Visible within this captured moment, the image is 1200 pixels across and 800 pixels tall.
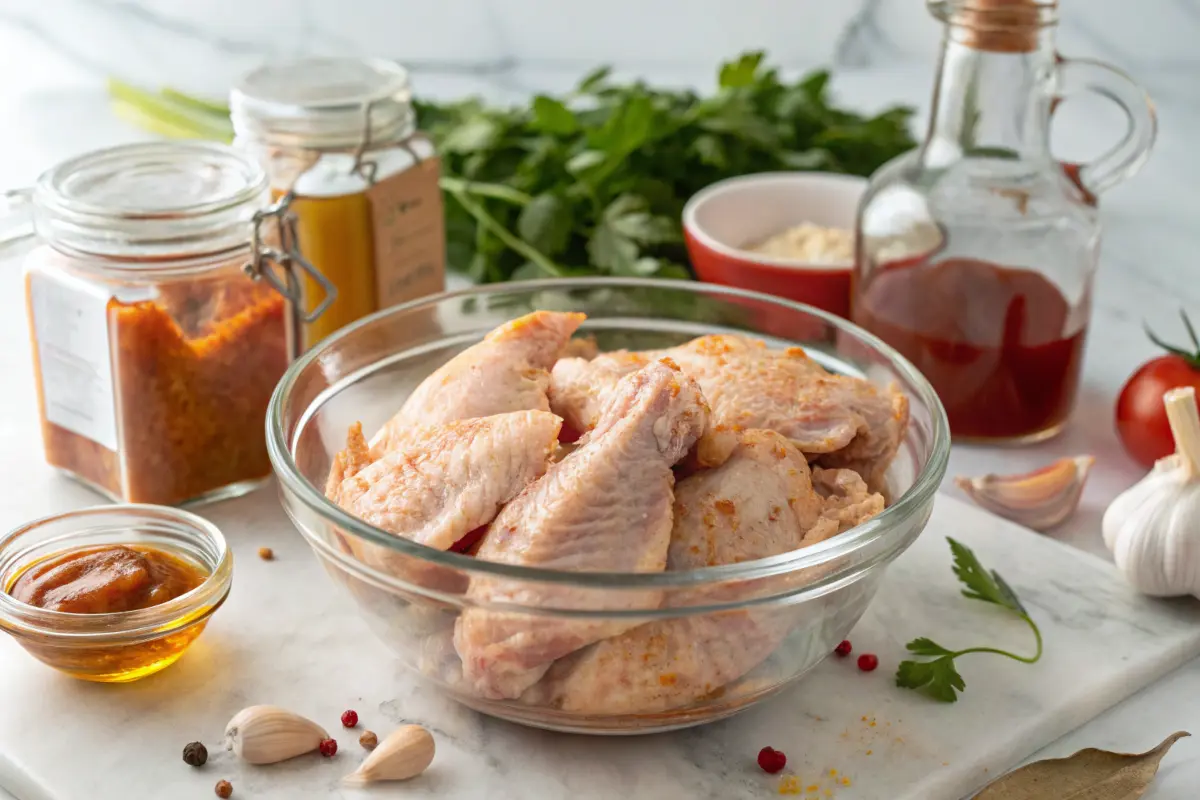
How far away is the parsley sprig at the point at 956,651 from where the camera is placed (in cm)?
174

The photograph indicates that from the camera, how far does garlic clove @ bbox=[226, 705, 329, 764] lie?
5.18 ft

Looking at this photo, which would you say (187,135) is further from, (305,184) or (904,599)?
(904,599)

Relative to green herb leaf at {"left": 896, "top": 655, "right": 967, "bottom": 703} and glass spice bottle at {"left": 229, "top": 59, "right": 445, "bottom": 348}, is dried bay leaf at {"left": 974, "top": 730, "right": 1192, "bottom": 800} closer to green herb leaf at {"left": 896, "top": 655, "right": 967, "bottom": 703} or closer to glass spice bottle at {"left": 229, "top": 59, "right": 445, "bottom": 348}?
green herb leaf at {"left": 896, "top": 655, "right": 967, "bottom": 703}

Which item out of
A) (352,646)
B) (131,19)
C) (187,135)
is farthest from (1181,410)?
(131,19)

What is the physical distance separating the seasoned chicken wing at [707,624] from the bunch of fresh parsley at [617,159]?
1182 millimetres

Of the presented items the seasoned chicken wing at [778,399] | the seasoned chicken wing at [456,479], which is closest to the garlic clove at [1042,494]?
the seasoned chicken wing at [778,399]

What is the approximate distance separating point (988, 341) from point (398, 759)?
4.32ft

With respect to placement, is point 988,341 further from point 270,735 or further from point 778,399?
point 270,735

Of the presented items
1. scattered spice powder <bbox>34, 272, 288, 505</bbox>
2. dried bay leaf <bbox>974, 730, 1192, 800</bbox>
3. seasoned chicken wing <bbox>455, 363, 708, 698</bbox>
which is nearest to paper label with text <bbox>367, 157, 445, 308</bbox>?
scattered spice powder <bbox>34, 272, 288, 505</bbox>

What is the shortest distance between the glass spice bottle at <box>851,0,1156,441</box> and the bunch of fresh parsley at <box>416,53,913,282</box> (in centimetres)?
56

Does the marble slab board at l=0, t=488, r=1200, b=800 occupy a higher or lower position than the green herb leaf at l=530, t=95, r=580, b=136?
lower

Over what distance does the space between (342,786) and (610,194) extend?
169 centimetres

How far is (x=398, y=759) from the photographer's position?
1.55m

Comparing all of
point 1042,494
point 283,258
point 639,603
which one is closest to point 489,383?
point 639,603
